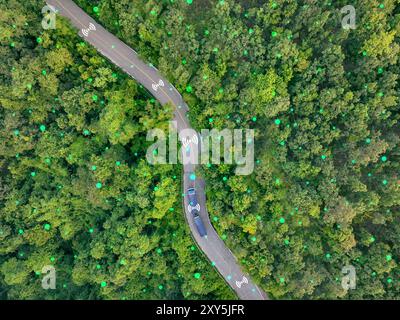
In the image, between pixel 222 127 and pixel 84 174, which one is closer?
pixel 222 127

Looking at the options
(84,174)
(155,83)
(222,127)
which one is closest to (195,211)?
(222,127)

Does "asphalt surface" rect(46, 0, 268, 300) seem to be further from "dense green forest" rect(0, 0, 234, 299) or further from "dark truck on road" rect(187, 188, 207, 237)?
"dense green forest" rect(0, 0, 234, 299)

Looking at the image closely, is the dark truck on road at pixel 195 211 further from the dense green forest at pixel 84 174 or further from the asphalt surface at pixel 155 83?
the dense green forest at pixel 84 174

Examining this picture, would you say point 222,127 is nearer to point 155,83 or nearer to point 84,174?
point 155,83

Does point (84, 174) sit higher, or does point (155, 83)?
point (155, 83)

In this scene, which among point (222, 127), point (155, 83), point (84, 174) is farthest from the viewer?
point (155, 83)

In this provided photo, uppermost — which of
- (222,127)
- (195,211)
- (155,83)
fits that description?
(155,83)

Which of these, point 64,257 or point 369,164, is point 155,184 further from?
point 369,164

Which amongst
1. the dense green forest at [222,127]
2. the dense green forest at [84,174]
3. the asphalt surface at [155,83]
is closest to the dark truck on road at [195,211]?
the asphalt surface at [155,83]
